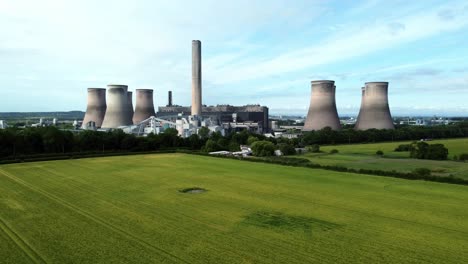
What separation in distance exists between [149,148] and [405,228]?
87.9 ft

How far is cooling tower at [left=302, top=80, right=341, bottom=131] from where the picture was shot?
48.2 m

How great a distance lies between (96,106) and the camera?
176 feet

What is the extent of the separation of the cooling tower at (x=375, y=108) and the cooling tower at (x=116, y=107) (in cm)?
3244

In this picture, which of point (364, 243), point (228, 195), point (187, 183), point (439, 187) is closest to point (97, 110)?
point (187, 183)

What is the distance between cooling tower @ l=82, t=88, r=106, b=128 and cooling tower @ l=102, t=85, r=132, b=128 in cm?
462

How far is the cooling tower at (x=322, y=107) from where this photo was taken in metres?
48.2

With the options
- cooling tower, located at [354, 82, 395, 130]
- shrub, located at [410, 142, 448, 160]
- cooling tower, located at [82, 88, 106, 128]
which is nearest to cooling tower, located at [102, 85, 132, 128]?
cooling tower, located at [82, 88, 106, 128]

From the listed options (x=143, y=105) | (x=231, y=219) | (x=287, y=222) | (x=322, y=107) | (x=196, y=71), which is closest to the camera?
(x=287, y=222)

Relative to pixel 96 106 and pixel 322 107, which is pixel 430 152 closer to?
pixel 322 107

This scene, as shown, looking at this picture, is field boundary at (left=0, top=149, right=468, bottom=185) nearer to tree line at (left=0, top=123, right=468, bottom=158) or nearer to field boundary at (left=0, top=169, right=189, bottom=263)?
tree line at (left=0, top=123, right=468, bottom=158)

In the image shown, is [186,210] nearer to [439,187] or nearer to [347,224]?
[347,224]

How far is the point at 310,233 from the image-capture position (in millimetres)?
9500

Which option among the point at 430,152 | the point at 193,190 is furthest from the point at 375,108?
the point at 193,190

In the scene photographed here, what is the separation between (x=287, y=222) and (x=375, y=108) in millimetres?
44058
